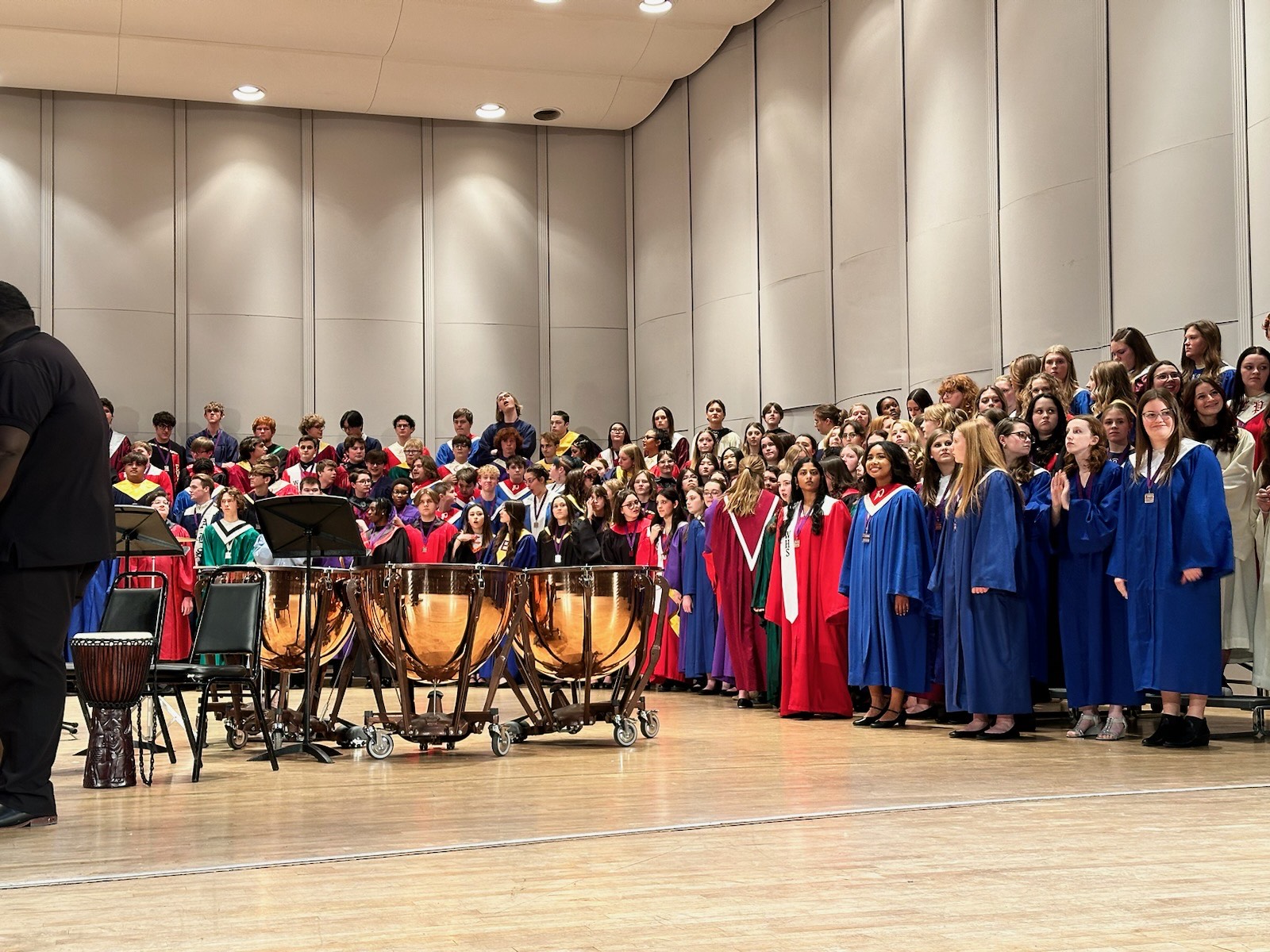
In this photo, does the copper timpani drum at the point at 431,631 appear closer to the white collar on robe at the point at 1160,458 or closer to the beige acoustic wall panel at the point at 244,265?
the white collar on robe at the point at 1160,458

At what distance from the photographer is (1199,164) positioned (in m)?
7.96

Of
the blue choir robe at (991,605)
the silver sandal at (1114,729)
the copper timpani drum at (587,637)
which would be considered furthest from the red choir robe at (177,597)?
the silver sandal at (1114,729)

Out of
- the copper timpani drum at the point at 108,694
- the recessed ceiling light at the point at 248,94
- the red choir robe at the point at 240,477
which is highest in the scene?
the recessed ceiling light at the point at 248,94

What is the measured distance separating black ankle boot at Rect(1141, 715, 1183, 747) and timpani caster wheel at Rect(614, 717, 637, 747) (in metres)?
2.22

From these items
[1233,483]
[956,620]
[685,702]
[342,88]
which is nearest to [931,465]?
[956,620]

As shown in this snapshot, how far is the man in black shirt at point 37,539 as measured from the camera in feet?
12.9

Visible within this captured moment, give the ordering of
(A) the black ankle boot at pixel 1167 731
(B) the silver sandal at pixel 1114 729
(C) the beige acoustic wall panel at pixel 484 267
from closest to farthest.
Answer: (A) the black ankle boot at pixel 1167 731, (B) the silver sandal at pixel 1114 729, (C) the beige acoustic wall panel at pixel 484 267

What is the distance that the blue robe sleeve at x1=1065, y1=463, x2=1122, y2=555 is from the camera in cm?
609

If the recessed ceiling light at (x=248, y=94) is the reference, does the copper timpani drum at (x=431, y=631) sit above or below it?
below

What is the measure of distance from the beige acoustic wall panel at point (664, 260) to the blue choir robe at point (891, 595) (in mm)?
7734

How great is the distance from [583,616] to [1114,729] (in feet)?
7.94

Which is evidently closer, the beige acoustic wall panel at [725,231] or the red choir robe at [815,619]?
the red choir robe at [815,619]

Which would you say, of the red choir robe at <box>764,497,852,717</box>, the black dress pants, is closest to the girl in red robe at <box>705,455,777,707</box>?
the red choir robe at <box>764,497,852,717</box>

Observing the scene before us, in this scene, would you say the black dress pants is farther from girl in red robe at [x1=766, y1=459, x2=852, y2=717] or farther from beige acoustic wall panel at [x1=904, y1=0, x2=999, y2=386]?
beige acoustic wall panel at [x1=904, y1=0, x2=999, y2=386]
